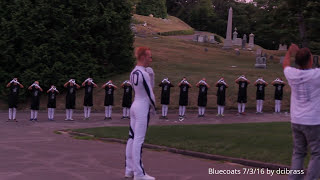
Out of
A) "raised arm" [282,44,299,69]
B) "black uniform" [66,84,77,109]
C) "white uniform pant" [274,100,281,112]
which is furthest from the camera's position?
"white uniform pant" [274,100,281,112]

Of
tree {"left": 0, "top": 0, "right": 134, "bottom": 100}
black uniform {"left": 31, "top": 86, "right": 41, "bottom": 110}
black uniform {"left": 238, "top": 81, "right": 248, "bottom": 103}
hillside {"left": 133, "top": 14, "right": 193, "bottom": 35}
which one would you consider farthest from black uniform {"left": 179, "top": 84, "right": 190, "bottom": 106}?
hillside {"left": 133, "top": 14, "right": 193, "bottom": 35}

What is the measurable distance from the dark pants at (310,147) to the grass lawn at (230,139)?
2888mm

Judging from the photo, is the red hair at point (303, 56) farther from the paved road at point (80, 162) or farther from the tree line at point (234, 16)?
the tree line at point (234, 16)

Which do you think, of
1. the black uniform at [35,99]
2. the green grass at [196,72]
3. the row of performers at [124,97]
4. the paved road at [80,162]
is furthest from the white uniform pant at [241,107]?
the paved road at [80,162]

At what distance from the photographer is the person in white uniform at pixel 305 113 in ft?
20.6

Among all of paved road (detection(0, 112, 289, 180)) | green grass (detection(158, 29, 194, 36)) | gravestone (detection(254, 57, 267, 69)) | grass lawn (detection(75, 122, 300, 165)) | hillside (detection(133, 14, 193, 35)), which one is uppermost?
hillside (detection(133, 14, 193, 35))

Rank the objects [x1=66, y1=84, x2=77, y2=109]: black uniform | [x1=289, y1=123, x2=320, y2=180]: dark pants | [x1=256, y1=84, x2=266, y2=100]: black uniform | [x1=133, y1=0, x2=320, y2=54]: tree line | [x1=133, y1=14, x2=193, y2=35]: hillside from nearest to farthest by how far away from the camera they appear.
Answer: [x1=289, y1=123, x2=320, y2=180]: dark pants → [x1=66, y1=84, x2=77, y2=109]: black uniform → [x1=256, y1=84, x2=266, y2=100]: black uniform → [x1=133, y1=0, x2=320, y2=54]: tree line → [x1=133, y1=14, x2=193, y2=35]: hillside

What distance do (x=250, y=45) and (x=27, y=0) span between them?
36.7 metres

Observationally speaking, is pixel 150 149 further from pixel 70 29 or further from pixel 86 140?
pixel 70 29

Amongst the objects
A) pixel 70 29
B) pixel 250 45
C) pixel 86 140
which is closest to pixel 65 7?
pixel 70 29

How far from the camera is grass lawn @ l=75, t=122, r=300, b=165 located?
1037 cm

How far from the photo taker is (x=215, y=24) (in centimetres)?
8556

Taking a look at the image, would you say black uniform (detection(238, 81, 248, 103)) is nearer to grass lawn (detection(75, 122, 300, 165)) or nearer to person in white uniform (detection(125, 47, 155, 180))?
grass lawn (detection(75, 122, 300, 165))

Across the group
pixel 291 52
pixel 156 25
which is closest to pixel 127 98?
pixel 291 52
